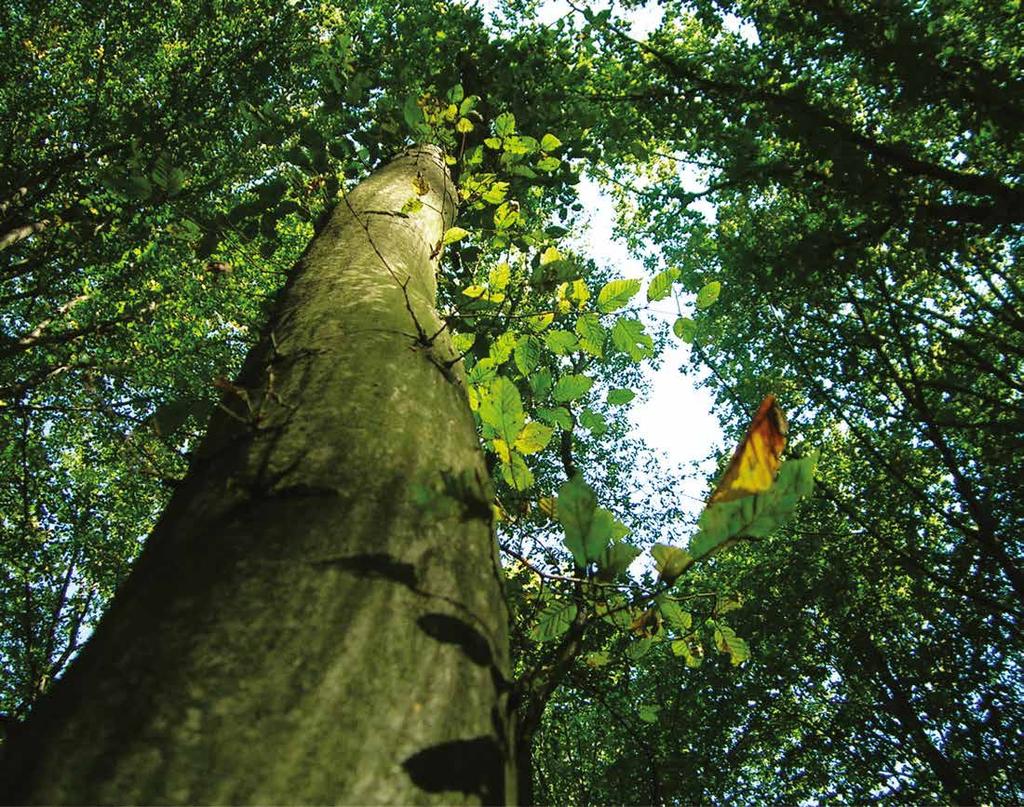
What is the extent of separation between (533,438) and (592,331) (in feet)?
1.55

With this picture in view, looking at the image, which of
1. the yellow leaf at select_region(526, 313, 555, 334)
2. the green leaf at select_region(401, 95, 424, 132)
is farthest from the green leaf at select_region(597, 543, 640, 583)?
the green leaf at select_region(401, 95, 424, 132)

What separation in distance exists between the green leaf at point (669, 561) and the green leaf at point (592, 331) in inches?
31.9

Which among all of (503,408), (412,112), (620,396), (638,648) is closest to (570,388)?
(620,396)

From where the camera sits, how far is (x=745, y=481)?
832 millimetres

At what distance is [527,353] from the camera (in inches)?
64.6

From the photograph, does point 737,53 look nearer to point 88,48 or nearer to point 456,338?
point 456,338

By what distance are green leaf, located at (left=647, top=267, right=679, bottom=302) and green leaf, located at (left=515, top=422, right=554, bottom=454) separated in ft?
1.58

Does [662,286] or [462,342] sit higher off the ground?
[462,342]

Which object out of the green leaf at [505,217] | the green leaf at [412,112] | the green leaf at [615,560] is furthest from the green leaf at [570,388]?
the green leaf at [412,112]

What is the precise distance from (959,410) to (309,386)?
32.4 ft

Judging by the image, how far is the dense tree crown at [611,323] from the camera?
133 centimetres

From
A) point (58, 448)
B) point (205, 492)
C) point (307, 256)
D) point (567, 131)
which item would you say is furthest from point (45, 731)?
point (58, 448)

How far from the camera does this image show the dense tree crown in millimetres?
1331

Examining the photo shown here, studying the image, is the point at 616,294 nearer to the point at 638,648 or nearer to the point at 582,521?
the point at 582,521
